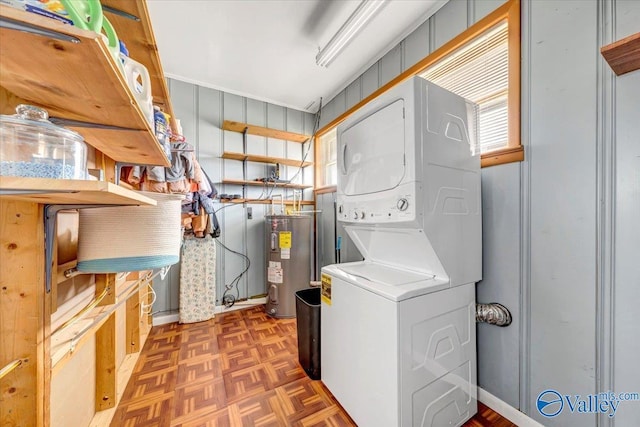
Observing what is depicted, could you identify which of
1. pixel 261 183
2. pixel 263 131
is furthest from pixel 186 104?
pixel 261 183

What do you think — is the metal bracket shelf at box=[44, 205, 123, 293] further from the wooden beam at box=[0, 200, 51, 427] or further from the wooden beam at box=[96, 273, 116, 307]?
the wooden beam at box=[96, 273, 116, 307]

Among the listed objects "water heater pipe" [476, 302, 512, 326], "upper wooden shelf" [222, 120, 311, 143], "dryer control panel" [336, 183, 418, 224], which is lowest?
"water heater pipe" [476, 302, 512, 326]

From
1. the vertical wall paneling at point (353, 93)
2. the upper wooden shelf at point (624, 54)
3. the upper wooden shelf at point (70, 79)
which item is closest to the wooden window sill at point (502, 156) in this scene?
the upper wooden shelf at point (624, 54)

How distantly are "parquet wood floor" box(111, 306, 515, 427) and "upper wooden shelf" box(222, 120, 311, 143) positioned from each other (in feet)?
7.55

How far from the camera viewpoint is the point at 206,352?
6.85 feet

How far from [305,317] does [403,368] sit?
0.88m

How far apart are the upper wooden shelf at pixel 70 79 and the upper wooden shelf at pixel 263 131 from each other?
2.03 m

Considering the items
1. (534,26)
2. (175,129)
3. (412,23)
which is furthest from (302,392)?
(412,23)

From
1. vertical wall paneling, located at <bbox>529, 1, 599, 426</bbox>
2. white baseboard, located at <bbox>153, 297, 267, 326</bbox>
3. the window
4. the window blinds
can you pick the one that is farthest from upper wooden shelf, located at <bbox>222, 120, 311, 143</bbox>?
vertical wall paneling, located at <bbox>529, 1, 599, 426</bbox>

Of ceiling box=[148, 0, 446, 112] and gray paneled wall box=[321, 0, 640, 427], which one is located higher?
ceiling box=[148, 0, 446, 112]

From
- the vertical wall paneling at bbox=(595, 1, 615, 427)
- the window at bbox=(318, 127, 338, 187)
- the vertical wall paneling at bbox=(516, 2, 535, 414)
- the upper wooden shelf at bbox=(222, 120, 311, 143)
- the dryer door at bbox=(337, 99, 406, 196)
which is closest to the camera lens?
the vertical wall paneling at bbox=(595, 1, 615, 427)

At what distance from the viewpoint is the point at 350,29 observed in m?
1.79

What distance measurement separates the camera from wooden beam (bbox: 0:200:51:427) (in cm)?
A: 69

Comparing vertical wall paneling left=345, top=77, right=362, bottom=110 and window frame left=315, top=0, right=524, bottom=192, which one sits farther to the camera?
vertical wall paneling left=345, top=77, right=362, bottom=110
